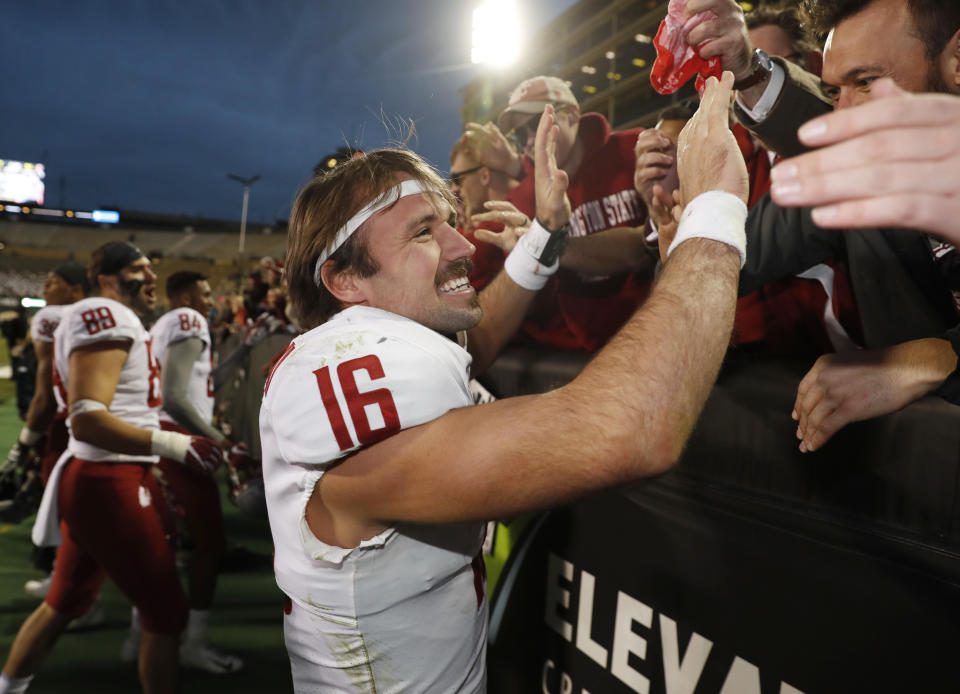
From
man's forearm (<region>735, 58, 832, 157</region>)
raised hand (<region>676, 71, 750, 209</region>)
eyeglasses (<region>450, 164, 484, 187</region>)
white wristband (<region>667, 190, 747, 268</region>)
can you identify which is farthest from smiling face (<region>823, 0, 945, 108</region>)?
eyeglasses (<region>450, 164, 484, 187</region>)

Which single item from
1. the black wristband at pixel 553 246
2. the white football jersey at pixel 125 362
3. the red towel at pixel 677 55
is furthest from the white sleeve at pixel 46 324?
the red towel at pixel 677 55

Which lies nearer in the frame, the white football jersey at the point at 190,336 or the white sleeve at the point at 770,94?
the white sleeve at the point at 770,94

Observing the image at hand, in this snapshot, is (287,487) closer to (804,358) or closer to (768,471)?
(768,471)

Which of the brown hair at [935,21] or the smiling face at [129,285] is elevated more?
the brown hair at [935,21]

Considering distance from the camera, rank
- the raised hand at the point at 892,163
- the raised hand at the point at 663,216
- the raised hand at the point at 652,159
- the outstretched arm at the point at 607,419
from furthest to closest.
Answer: the raised hand at the point at 652,159
the raised hand at the point at 663,216
the outstretched arm at the point at 607,419
the raised hand at the point at 892,163

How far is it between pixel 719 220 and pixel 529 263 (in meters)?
1.17

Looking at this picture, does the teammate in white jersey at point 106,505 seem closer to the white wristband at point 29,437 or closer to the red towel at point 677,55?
the white wristband at point 29,437

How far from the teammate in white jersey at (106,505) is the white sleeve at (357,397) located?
203 centimetres

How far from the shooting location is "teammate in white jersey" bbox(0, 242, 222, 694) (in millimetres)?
2824

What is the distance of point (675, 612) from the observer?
1.64 m

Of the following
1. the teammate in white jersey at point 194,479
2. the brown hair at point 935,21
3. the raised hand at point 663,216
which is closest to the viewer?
the brown hair at point 935,21

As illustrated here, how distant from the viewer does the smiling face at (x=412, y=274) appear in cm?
165

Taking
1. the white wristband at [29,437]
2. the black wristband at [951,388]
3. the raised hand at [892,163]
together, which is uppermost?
the raised hand at [892,163]

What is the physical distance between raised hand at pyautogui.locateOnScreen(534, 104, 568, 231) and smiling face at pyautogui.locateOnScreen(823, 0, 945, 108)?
832 mm
